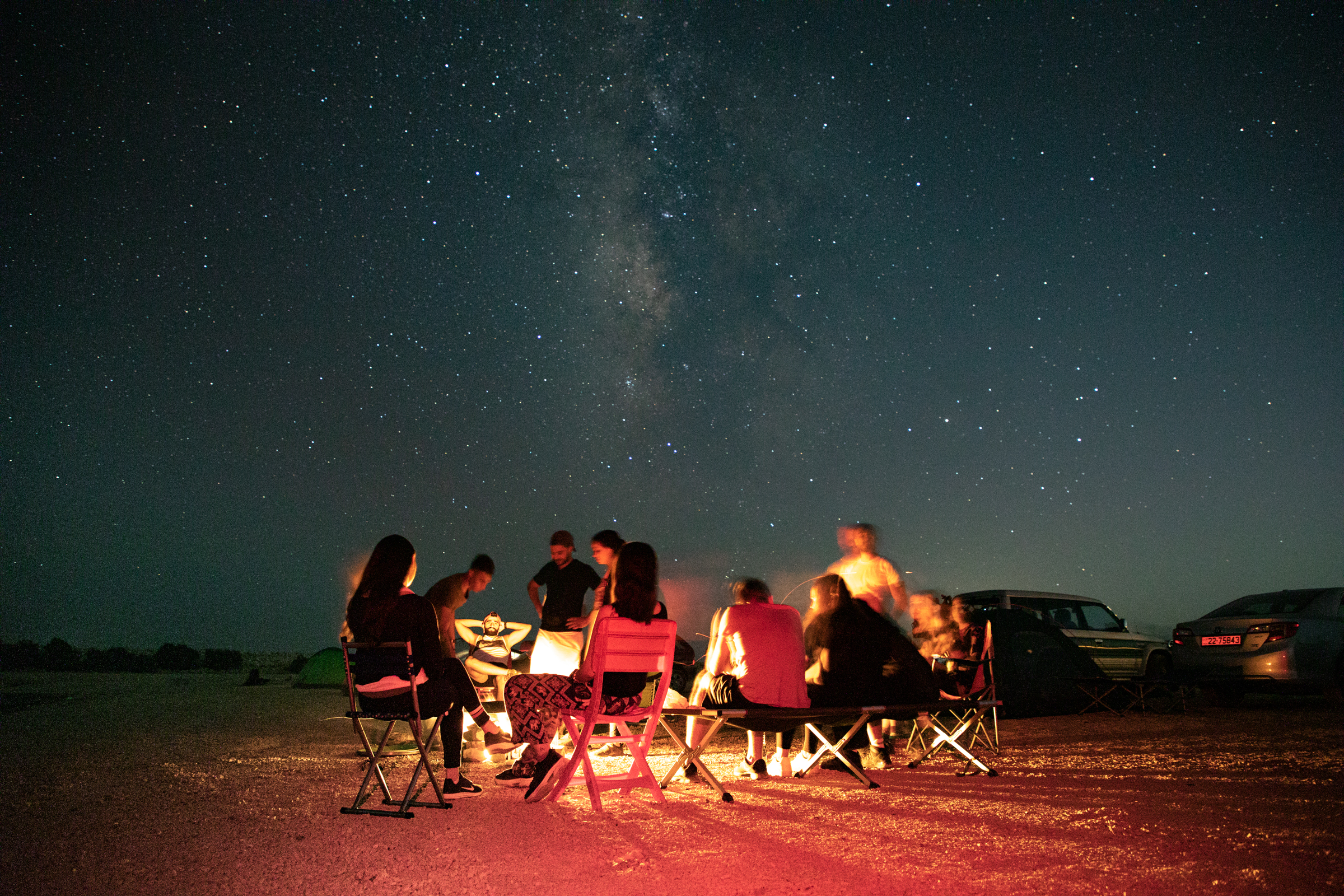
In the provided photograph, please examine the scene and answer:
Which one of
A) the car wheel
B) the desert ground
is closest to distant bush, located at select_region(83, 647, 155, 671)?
the desert ground

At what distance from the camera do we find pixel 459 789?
4789mm

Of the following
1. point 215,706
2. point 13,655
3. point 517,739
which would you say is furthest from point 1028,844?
point 13,655

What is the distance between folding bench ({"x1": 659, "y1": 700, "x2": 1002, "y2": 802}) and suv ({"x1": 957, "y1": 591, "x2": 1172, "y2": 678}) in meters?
5.82

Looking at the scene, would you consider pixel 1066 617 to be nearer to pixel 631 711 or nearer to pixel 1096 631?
pixel 1096 631

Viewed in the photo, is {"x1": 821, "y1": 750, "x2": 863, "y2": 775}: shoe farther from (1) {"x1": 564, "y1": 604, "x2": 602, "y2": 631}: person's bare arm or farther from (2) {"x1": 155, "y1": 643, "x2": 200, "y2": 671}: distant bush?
(2) {"x1": 155, "y1": 643, "x2": 200, "y2": 671}: distant bush

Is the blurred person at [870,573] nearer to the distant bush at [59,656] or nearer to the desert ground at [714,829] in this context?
the desert ground at [714,829]

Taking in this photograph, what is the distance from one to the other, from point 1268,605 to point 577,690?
31.1 feet

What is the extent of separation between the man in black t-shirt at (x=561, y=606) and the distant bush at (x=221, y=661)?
2340 centimetres

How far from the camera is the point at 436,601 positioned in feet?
19.5

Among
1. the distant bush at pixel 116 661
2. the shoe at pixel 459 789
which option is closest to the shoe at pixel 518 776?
the shoe at pixel 459 789

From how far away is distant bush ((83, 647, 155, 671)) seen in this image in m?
24.4

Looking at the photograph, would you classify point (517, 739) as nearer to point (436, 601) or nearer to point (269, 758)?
point (436, 601)

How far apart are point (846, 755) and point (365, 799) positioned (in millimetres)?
2891

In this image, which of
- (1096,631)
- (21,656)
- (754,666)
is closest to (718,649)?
(754,666)
